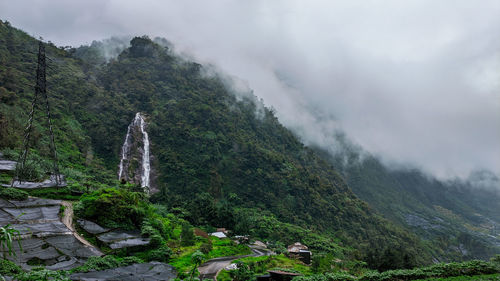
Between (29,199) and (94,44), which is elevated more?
(94,44)

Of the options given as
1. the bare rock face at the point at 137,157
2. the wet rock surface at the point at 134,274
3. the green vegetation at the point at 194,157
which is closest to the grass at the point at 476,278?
the green vegetation at the point at 194,157

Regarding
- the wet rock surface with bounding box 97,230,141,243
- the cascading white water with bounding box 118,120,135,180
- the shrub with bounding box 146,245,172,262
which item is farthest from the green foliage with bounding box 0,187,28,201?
the cascading white water with bounding box 118,120,135,180

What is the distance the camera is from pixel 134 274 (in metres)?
13.3

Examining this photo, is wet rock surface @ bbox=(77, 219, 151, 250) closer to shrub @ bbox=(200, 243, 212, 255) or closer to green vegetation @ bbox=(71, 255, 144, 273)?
green vegetation @ bbox=(71, 255, 144, 273)

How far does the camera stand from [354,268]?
30.5 m

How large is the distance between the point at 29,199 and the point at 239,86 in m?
103

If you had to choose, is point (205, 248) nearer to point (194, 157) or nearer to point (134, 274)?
point (134, 274)

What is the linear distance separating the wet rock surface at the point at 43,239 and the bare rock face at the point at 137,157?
41987 mm

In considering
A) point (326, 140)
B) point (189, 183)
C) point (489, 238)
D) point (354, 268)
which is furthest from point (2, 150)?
point (489, 238)

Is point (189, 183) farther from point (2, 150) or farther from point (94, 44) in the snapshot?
point (94, 44)

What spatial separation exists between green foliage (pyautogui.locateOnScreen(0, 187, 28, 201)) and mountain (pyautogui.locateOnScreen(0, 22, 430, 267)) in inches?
1072

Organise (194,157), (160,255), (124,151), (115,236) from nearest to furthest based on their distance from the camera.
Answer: (115,236) < (160,255) < (124,151) < (194,157)

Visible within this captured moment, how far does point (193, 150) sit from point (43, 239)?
5771 centimetres

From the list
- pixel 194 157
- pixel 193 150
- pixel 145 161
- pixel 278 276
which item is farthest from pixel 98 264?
pixel 193 150
